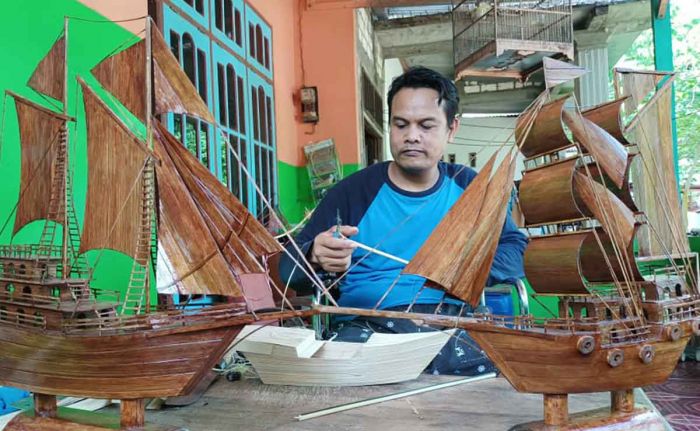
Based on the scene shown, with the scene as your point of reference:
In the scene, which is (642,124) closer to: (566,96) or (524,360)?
(566,96)

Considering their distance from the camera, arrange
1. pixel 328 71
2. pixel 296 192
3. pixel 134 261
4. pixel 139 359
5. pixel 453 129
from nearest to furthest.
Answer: pixel 139 359, pixel 134 261, pixel 453 129, pixel 296 192, pixel 328 71

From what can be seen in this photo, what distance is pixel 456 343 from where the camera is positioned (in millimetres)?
1312

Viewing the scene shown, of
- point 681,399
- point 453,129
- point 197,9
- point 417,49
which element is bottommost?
point 681,399

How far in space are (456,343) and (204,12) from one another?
97.1 inches

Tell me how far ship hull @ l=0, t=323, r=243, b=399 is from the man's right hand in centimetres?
30

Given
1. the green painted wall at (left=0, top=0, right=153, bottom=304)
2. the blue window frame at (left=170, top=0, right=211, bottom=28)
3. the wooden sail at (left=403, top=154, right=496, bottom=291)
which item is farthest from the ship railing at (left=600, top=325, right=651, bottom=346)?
the blue window frame at (left=170, top=0, right=211, bottom=28)

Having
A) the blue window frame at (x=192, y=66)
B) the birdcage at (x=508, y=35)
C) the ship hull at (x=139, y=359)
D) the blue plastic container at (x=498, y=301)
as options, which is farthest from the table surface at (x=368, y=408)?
the birdcage at (x=508, y=35)

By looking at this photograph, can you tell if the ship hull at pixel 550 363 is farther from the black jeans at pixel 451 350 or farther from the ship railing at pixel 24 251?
the ship railing at pixel 24 251

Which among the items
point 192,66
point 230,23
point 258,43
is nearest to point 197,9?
point 192,66

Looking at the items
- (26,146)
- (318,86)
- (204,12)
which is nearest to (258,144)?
(204,12)

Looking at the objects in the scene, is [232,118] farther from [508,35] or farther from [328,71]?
[508,35]

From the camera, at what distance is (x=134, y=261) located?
0.95 m

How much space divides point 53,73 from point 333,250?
0.64 meters

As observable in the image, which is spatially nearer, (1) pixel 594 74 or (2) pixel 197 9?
(2) pixel 197 9
